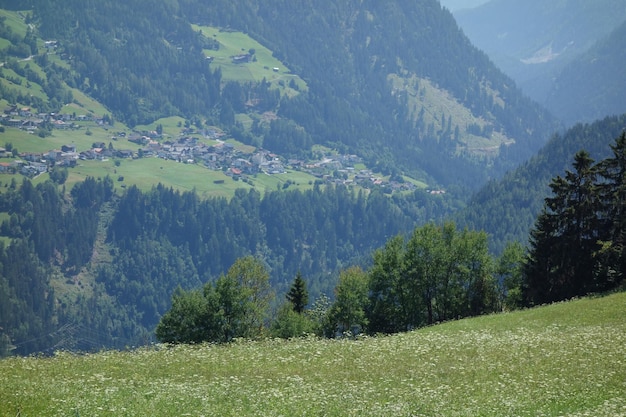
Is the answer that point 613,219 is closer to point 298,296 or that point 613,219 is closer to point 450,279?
point 450,279

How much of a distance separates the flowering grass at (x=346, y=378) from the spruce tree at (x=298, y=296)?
141 ft

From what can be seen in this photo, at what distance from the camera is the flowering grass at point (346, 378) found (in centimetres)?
2662

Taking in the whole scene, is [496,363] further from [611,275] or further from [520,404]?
[611,275]

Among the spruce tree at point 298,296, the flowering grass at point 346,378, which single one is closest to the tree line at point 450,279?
the spruce tree at point 298,296

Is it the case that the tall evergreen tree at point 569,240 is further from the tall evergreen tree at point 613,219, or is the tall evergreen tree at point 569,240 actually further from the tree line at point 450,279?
the tall evergreen tree at point 613,219

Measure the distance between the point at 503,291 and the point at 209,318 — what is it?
35750mm

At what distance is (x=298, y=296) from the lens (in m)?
88.4

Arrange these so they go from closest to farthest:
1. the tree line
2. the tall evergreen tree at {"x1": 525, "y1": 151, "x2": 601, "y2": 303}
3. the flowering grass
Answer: the flowering grass < the tall evergreen tree at {"x1": 525, "y1": 151, "x2": 601, "y2": 303} < the tree line

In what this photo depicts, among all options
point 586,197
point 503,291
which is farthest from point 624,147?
point 503,291

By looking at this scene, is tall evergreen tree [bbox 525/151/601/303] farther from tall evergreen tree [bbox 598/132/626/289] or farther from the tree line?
tall evergreen tree [bbox 598/132/626/289]

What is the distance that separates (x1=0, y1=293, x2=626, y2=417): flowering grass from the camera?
26625 millimetres

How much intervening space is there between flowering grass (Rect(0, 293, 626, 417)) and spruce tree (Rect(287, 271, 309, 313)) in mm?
43030

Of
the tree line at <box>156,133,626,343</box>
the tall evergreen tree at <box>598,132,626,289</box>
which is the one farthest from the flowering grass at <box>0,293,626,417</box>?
the tree line at <box>156,133,626,343</box>

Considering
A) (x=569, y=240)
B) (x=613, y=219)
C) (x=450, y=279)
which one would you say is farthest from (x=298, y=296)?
(x=613, y=219)
